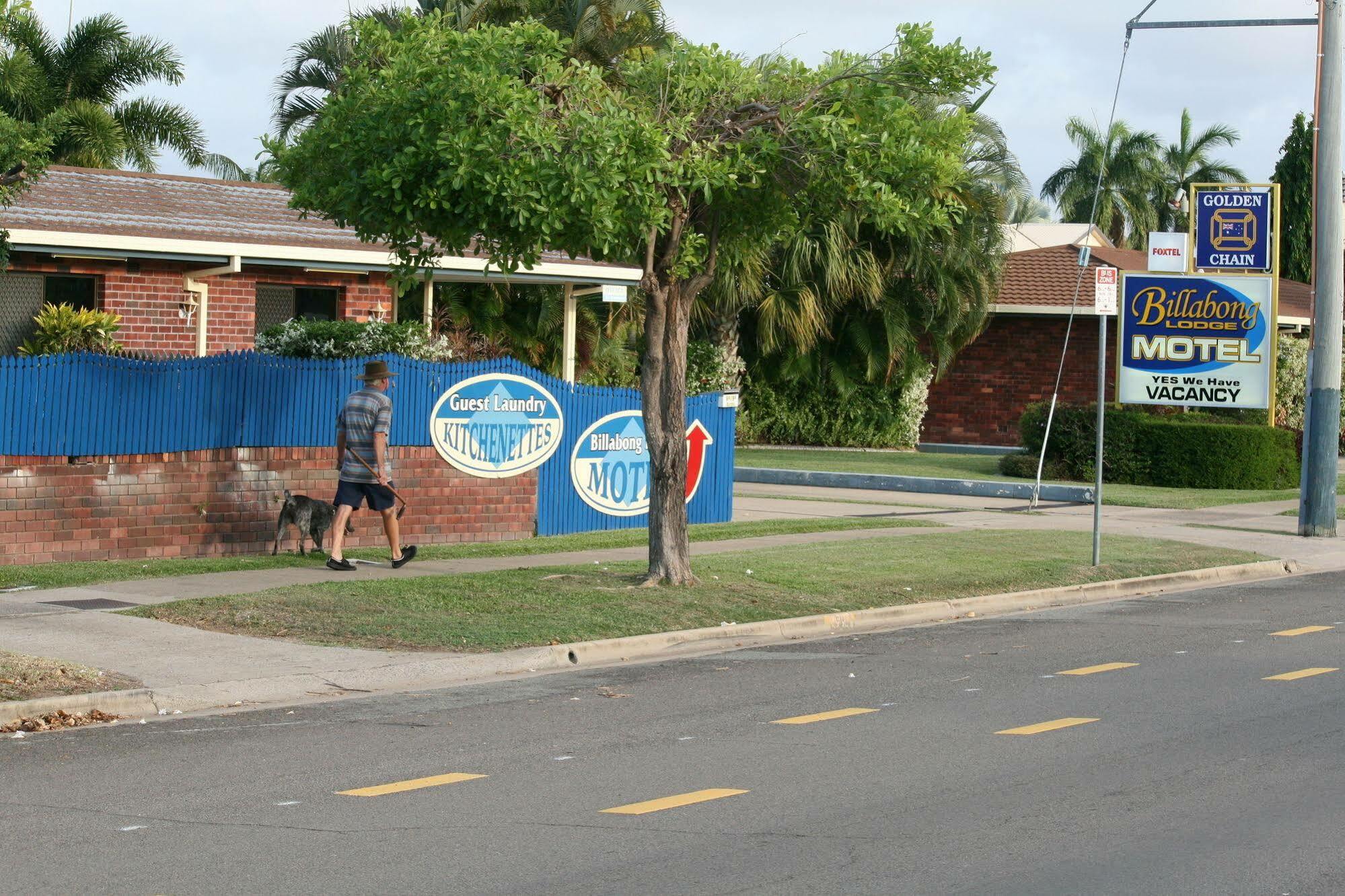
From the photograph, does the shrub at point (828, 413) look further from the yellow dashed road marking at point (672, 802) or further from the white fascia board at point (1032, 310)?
the yellow dashed road marking at point (672, 802)

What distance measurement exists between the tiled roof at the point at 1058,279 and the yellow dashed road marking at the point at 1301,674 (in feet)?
80.5

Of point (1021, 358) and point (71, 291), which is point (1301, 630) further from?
point (1021, 358)

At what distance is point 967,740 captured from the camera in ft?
27.7

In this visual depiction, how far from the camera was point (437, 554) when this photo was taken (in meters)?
15.8

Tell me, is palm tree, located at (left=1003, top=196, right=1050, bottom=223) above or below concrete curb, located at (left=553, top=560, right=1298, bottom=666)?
above

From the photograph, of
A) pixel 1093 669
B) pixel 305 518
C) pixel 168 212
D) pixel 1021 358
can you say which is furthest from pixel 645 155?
pixel 1021 358

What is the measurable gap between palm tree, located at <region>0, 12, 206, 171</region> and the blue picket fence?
23.6 meters

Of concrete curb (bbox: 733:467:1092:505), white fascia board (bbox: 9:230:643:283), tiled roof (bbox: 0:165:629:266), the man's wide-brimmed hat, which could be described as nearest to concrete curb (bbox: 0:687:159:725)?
the man's wide-brimmed hat

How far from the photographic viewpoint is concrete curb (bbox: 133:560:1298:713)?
9617mm

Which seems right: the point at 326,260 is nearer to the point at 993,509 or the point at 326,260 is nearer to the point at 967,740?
the point at 993,509

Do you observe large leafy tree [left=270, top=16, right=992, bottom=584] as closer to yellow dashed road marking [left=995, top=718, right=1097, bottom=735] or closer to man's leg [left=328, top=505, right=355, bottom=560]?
man's leg [left=328, top=505, right=355, bottom=560]

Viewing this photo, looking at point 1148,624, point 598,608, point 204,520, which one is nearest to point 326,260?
point 204,520

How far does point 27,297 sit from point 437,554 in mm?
6466

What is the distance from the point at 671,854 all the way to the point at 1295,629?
8.20 m
